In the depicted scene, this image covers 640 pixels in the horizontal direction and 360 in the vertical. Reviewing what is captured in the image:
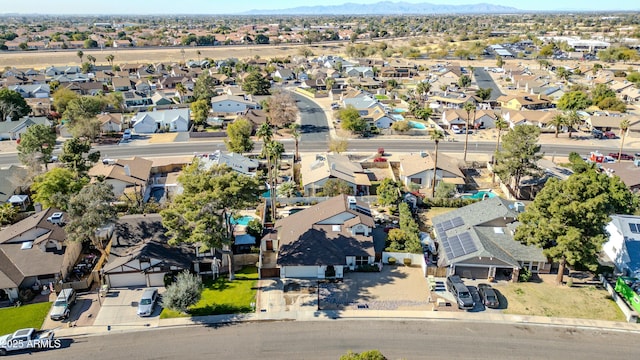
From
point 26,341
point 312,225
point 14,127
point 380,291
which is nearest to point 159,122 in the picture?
point 14,127

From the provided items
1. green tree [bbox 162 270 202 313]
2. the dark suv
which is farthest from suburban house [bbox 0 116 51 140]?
the dark suv

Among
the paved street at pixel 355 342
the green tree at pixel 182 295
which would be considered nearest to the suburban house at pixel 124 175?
the green tree at pixel 182 295

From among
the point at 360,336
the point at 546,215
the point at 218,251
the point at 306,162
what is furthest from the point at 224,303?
the point at 306,162

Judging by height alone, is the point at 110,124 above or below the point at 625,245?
above

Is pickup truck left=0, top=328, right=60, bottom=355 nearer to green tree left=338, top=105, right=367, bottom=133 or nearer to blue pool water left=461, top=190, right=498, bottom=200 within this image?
blue pool water left=461, top=190, right=498, bottom=200

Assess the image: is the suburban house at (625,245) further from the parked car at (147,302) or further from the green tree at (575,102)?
the green tree at (575,102)

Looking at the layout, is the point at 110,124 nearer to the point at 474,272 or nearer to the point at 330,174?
the point at 330,174
